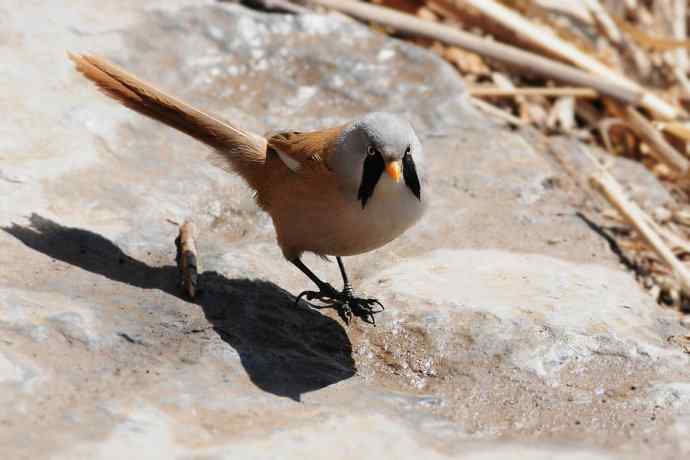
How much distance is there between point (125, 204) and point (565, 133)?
282 centimetres

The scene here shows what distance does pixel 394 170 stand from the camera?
360cm

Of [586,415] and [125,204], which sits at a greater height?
[586,415]

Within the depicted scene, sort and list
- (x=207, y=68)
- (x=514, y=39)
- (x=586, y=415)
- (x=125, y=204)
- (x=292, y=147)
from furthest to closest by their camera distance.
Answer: (x=514, y=39)
(x=207, y=68)
(x=125, y=204)
(x=292, y=147)
(x=586, y=415)

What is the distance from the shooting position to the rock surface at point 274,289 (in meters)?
3.01

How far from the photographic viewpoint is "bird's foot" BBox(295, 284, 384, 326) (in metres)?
3.93

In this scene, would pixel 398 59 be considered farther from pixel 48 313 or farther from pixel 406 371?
pixel 48 313

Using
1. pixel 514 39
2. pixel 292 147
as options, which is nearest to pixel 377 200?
pixel 292 147

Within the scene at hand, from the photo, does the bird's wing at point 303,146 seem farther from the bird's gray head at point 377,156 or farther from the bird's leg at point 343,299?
the bird's leg at point 343,299

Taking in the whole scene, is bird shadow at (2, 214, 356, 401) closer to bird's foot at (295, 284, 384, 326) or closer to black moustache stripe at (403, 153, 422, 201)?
bird's foot at (295, 284, 384, 326)

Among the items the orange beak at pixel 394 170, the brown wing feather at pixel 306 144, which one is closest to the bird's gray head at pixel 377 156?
the orange beak at pixel 394 170

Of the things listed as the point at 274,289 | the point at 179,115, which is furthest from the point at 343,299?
the point at 179,115

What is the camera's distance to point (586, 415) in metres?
3.32

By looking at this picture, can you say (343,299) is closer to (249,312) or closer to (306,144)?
(249,312)

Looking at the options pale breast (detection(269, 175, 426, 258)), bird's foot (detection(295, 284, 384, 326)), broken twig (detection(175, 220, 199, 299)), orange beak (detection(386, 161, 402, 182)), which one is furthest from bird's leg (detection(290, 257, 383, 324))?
orange beak (detection(386, 161, 402, 182))
